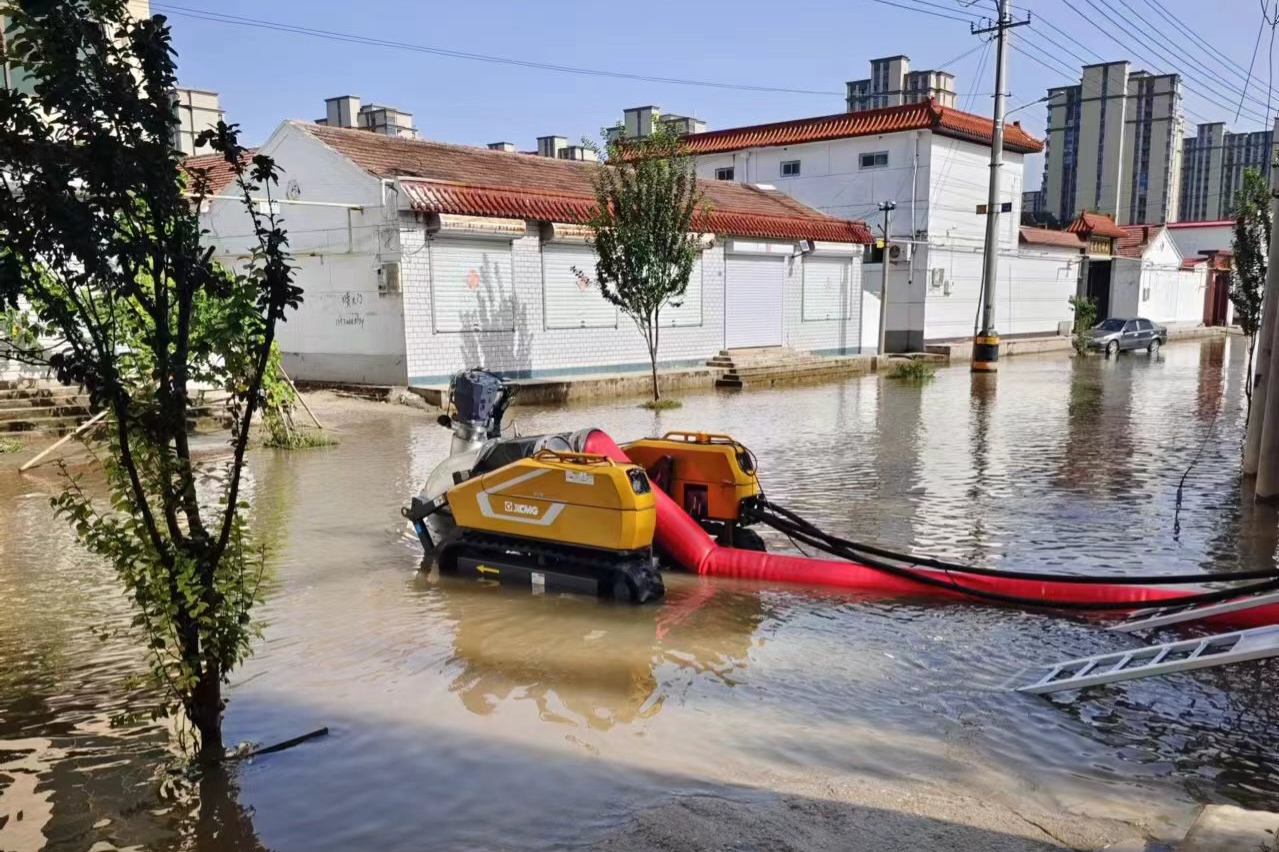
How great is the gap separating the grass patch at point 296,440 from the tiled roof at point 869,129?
18.2m

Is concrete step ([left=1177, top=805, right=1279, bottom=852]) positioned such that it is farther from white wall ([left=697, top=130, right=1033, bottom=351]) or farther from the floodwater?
white wall ([left=697, top=130, right=1033, bottom=351])

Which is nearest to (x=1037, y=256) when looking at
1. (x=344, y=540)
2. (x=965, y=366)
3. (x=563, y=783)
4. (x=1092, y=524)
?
(x=965, y=366)

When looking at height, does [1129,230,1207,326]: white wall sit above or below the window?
below

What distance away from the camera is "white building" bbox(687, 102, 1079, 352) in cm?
3081

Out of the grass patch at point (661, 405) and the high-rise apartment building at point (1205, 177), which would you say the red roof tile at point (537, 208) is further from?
the high-rise apartment building at point (1205, 177)

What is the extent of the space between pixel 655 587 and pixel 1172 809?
3.30 meters

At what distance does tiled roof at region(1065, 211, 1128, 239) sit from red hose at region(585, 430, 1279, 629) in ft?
130

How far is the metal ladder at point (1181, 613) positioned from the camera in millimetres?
5484

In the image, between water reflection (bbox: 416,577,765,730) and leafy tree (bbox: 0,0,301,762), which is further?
water reflection (bbox: 416,577,765,730)

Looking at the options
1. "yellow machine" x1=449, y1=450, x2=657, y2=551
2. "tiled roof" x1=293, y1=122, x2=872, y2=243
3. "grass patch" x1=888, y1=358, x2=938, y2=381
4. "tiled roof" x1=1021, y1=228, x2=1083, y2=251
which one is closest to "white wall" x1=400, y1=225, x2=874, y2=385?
"tiled roof" x1=293, y1=122, x2=872, y2=243

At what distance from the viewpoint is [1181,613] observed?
569 centimetres

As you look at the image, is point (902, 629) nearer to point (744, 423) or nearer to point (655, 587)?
point (655, 587)

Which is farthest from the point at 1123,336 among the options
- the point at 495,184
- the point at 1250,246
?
the point at 495,184

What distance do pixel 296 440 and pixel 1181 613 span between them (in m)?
10.7
